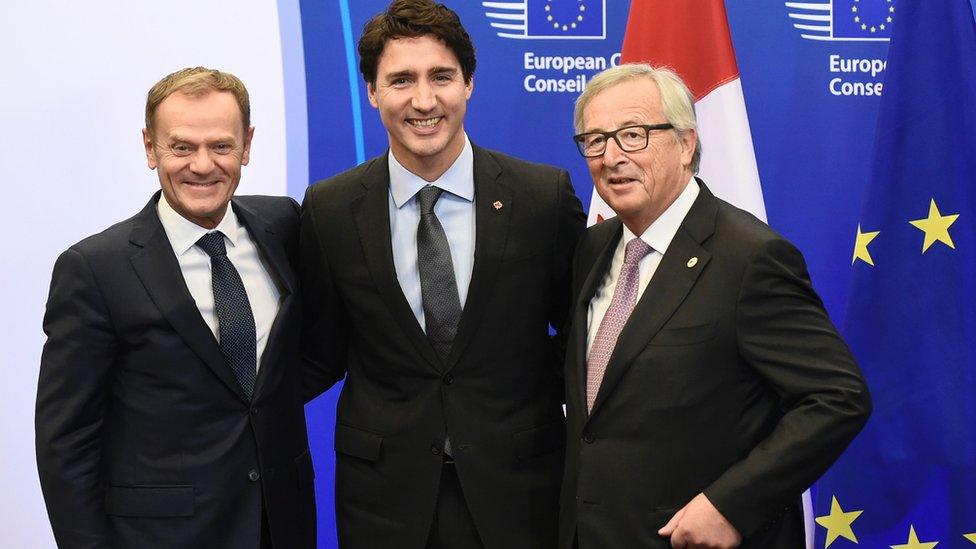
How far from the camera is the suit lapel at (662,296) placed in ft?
6.63

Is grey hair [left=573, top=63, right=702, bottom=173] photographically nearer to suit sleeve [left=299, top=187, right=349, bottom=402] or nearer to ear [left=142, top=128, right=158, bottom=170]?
suit sleeve [left=299, top=187, right=349, bottom=402]

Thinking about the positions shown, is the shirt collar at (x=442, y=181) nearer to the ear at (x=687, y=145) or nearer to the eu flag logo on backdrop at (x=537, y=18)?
the ear at (x=687, y=145)

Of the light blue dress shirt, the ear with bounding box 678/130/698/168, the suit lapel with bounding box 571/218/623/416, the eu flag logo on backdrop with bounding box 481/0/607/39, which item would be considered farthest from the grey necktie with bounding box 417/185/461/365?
the eu flag logo on backdrop with bounding box 481/0/607/39

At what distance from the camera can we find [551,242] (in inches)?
96.3

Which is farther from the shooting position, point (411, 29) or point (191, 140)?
point (411, 29)

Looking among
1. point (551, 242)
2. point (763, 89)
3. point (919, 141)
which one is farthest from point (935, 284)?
point (551, 242)

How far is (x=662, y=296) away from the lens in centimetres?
204

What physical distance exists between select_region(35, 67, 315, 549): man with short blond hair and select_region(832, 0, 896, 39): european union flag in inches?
93.2

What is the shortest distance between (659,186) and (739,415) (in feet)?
1.58

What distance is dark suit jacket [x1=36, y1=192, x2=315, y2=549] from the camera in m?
2.10

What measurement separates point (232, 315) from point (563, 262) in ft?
2.50

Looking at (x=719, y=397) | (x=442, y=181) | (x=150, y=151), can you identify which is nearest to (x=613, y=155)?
(x=442, y=181)

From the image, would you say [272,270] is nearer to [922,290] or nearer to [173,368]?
[173,368]

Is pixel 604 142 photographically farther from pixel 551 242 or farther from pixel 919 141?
pixel 919 141
